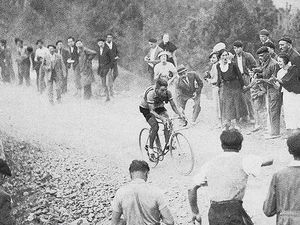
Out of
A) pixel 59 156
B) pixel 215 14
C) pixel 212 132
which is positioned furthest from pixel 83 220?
pixel 215 14

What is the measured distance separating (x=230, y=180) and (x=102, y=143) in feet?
27.3

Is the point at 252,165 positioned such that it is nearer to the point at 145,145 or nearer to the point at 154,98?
the point at 154,98

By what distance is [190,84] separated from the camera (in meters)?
13.3

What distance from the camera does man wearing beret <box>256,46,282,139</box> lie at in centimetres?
1138

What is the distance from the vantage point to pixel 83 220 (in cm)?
962

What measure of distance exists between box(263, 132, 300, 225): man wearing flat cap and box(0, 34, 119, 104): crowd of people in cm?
1224

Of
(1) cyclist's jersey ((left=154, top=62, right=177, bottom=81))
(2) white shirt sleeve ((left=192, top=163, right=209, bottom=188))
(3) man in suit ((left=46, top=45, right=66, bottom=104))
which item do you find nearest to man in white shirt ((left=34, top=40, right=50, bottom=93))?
(3) man in suit ((left=46, top=45, right=66, bottom=104))

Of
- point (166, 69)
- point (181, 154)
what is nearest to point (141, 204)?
point (181, 154)

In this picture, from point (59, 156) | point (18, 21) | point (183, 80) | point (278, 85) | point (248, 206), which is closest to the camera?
point (248, 206)

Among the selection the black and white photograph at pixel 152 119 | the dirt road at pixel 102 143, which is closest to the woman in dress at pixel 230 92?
the black and white photograph at pixel 152 119

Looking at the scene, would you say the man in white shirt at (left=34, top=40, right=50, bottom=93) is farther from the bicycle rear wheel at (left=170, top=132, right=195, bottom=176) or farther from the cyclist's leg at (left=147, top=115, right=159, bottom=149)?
the bicycle rear wheel at (left=170, top=132, right=195, bottom=176)

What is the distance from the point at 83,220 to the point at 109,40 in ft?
26.1

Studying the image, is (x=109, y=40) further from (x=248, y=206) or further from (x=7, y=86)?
(x=248, y=206)

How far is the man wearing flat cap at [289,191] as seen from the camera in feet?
15.1
